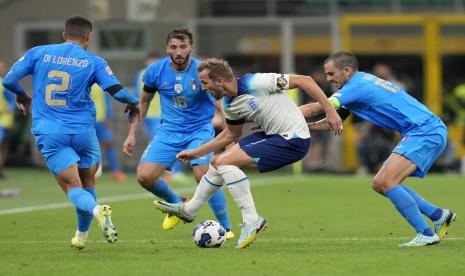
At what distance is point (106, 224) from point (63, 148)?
1.20m

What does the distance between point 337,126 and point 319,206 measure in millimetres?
6235

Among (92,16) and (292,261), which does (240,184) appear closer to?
(292,261)

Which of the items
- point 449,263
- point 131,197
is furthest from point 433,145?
point 131,197

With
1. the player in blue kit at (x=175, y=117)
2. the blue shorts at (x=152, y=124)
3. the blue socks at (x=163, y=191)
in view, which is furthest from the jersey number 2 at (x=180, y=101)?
the blue shorts at (x=152, y=124)

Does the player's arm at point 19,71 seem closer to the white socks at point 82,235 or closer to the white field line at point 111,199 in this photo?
the white socks at point 82,235

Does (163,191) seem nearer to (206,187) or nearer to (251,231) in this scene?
(206,187)

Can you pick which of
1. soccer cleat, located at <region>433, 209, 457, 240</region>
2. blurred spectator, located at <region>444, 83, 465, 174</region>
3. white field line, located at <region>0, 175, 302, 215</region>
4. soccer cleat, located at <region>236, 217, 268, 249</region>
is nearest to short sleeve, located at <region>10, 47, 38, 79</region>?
soccer cleat, located at <region>236, 217, 268, 249</region>

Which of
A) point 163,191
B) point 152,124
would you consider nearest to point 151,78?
point 163,191

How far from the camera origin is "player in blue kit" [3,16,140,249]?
34.2ft

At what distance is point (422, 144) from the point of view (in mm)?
10359

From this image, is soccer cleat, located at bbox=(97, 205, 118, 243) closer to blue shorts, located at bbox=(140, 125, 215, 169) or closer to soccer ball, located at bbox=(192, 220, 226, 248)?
soccer ball, located at bbox=(192, 220, 226, 248)

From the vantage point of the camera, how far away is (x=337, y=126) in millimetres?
9844

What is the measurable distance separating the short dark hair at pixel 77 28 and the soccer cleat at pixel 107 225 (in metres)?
1.77

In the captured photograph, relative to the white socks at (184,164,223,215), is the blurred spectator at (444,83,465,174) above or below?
below
